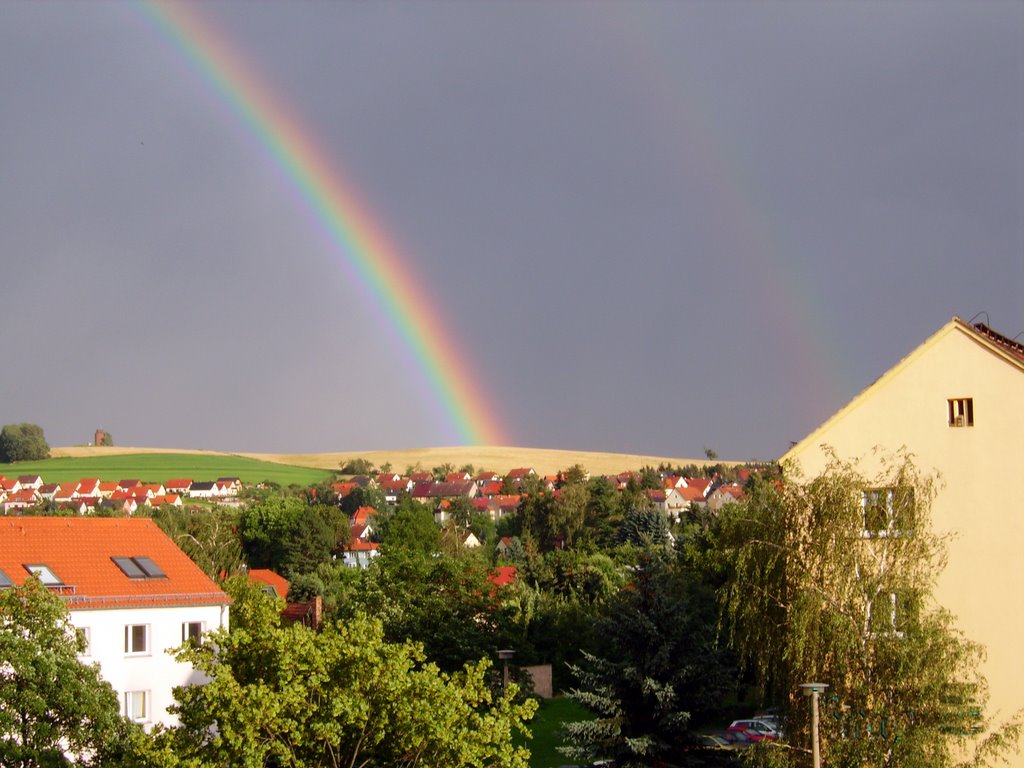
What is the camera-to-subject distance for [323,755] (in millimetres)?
19938

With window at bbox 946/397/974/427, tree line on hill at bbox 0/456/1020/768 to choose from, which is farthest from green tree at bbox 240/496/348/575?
window at bbox 946/397/974/427

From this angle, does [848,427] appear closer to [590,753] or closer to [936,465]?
[936,465]

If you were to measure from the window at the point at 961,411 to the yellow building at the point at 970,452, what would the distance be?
2 cm

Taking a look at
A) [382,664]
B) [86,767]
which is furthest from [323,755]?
[86,767]

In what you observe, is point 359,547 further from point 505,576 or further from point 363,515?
point 505,576

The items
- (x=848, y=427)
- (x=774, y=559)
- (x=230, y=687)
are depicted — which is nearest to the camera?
(x=230, y=687)

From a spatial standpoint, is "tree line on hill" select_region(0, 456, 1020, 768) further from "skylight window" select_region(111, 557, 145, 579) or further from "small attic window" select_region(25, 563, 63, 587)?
"skylight window" select_region(111, 557, 145, 579)

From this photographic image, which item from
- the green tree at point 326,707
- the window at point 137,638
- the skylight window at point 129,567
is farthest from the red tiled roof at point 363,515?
the green tree at point 326,707

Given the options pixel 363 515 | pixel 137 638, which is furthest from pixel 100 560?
pixel 363 515

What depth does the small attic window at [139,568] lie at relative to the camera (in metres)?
41.0

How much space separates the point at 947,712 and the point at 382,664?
1097 centimetres

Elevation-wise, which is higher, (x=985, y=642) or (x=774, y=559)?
(x=774, y=559)

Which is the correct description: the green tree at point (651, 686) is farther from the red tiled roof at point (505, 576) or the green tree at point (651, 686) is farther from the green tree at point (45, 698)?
the red tiled roof at point (505, 576)

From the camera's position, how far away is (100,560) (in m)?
41.0
